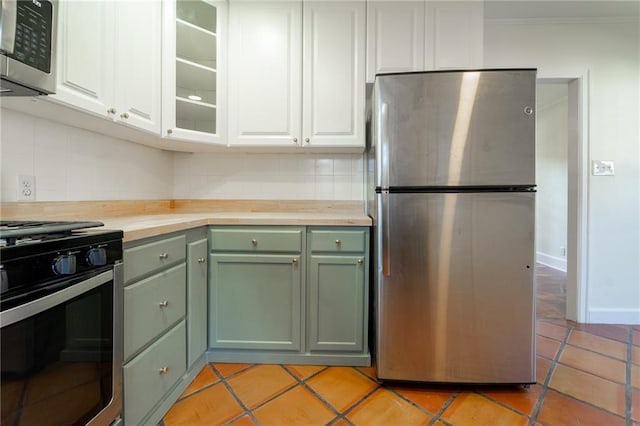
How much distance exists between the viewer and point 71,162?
1.42 metres

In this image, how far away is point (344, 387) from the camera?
4.96 feet

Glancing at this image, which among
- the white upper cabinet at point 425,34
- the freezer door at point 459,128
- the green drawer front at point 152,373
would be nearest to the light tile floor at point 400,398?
the green drawer front at point 152,373

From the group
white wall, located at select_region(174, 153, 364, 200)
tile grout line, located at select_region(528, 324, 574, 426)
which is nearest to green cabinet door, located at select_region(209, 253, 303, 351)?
white wall, located at select_region(174, 153, 364, 200)

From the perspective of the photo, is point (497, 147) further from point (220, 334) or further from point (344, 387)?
point (220, 334)

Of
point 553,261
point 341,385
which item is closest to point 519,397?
point 341,385

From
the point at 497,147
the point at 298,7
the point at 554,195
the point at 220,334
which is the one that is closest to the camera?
the point at 497,147

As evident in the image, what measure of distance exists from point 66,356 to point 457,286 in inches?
60.8

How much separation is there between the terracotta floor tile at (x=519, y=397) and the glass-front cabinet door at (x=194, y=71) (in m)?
2.16

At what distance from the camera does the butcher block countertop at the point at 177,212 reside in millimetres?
1199

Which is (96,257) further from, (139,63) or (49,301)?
(139,63)

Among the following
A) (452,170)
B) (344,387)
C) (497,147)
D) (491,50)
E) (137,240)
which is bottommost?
(344,387)

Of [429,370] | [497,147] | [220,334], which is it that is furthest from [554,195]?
[220,334]

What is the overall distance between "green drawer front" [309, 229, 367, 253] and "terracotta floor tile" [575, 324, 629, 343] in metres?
1.99

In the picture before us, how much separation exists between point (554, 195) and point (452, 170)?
3.99m
